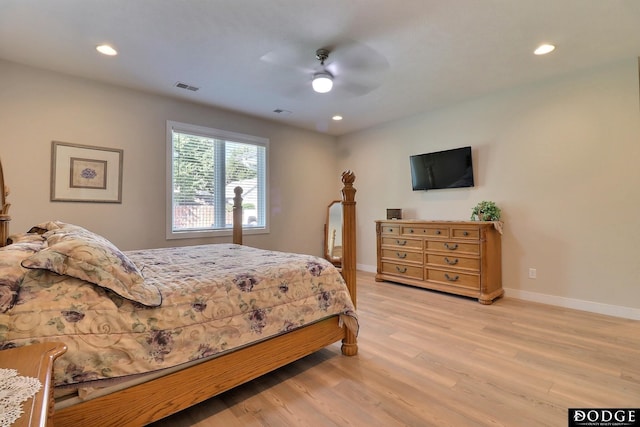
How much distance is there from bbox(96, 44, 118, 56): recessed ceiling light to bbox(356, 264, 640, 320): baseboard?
16.8 feet

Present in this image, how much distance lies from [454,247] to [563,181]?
1400 mm

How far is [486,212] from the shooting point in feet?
12.4

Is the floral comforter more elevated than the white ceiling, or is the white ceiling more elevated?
the white ceiling

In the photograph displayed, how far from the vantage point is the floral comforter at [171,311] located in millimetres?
1198

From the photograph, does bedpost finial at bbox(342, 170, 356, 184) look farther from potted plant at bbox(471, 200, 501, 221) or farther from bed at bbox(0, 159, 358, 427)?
potted plant at bbox(471, 200, 501, 221)

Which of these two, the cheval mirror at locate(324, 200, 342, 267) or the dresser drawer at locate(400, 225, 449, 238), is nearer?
the dresser drawer at locate(400, 225, 449, 238)

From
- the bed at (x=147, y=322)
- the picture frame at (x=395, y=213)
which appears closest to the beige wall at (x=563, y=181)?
the picture frame at (x=395, y=213)

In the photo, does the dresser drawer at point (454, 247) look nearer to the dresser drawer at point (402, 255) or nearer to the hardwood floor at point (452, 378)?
the dresser drawer at point (402, 255)

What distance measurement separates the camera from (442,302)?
3.57 m

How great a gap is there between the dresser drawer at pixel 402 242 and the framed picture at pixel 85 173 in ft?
12.0

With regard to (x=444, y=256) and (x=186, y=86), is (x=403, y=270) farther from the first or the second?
(x=186, y=86)

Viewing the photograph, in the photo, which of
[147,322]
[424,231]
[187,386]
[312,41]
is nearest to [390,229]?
[424,231]

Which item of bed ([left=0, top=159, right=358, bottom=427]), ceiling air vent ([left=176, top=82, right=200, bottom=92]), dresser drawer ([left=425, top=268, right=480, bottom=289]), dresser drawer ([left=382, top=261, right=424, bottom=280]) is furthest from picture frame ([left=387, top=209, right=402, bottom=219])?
ceiling air vent ([left=176, top=82, right=200, bottom=92])

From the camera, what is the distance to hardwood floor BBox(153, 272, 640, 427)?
63.4 inches
